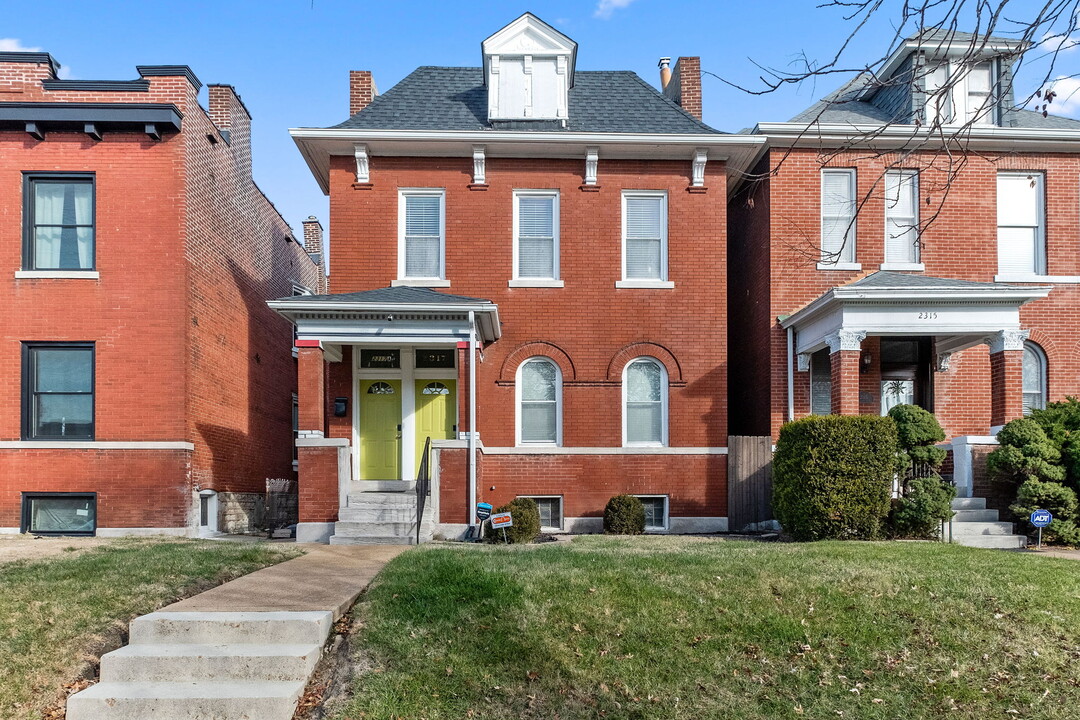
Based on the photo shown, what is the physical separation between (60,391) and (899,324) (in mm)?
14510

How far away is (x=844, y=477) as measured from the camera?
12836mm

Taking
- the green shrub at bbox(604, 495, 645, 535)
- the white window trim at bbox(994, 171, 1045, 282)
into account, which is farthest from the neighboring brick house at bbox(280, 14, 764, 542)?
the white window trim at bbox(994, 171, 1045, 282)

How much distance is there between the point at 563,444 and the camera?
16922mm

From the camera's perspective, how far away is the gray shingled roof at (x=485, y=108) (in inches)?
682

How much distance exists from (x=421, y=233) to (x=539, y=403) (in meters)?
3.98

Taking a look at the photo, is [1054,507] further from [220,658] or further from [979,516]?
[220,658]

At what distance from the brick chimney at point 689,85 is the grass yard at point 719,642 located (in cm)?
1240

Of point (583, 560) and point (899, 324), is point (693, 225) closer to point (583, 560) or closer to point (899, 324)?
point (899, 324)

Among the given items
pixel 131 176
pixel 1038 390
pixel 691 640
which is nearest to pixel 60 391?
pixel 131 176

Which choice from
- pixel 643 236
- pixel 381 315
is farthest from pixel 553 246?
pixel 381 315

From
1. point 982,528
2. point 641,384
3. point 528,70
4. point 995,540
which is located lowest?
point 995,540

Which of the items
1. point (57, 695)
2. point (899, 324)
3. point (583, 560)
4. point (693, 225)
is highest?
point (693, 225)

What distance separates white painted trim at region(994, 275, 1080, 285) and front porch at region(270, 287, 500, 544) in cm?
986

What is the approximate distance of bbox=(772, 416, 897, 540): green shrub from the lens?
41.8 ft
